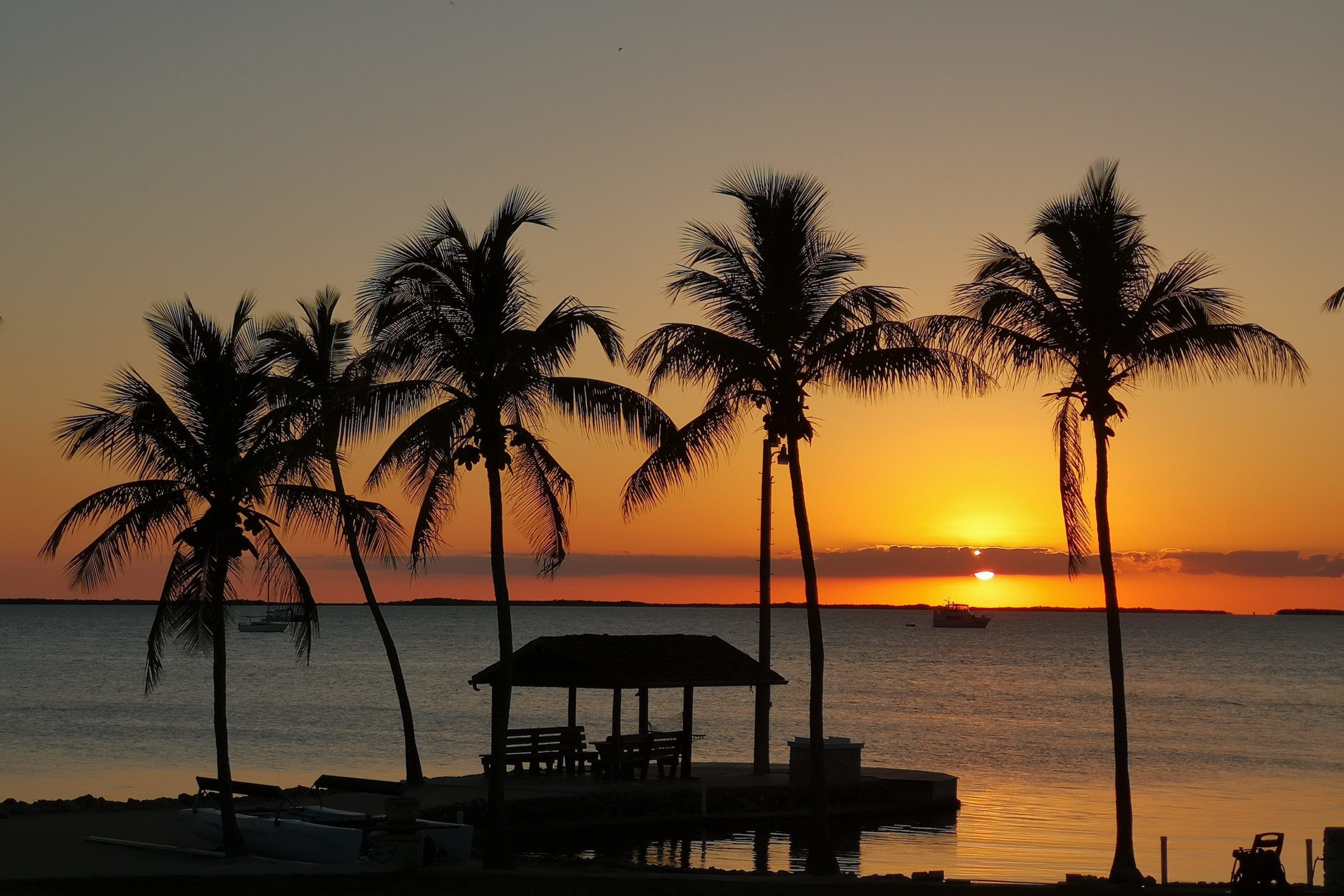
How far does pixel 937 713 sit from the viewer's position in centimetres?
8281

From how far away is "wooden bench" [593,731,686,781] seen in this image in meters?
33.0

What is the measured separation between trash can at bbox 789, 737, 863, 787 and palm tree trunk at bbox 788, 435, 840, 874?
1014 cm

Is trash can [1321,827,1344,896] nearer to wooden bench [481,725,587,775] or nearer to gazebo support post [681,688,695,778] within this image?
gazebo support post [681,688,695,778]

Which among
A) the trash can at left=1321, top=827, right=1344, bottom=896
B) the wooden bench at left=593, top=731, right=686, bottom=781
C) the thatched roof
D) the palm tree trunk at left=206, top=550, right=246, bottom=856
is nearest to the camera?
the trash can at left=1321, top=827, right=1344, bottom=896

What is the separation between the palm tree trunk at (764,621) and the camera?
33.0 metres

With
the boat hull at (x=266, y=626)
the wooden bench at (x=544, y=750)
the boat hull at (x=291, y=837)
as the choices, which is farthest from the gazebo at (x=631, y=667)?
the boat hull at (x=266, y=626)

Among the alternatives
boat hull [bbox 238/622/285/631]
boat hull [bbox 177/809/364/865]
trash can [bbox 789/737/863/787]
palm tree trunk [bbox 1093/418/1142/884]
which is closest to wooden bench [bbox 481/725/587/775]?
trash can [bbox 789/737/863/787]

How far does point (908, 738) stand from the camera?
225ft

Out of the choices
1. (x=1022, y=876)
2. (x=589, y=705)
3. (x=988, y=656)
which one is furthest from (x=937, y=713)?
(x=988, y=656)

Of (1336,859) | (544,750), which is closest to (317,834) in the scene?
(544,750)

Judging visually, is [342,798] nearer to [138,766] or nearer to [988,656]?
[138,766]

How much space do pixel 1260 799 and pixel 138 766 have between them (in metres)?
37.7

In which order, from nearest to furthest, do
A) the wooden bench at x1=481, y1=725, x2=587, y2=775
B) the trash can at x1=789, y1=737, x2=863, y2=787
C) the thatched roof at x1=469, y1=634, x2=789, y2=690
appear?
the thatched roof at x1=469, y1=634, x2=789, y2=690, the wooden bench at x1=481, y1=725, x2=587, y2=775, the trash can at x1=789, y1=737, x2=863, y2=787

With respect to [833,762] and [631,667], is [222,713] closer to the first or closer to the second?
[631,667]
